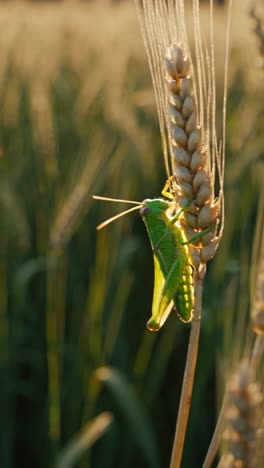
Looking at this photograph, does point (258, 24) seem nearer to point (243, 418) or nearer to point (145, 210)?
point (145, 210)

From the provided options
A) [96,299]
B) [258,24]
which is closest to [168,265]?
[258,24]

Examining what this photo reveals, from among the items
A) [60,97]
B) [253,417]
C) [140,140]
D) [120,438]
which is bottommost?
[120,438]

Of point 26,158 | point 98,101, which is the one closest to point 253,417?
point 26,158

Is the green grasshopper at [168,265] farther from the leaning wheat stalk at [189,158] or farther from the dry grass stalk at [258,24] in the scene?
the dry grass stalk at [258,24]

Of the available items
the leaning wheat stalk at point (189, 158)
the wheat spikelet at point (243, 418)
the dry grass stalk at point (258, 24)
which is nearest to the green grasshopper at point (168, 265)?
the leaning wheat stalk at point (189, 158)

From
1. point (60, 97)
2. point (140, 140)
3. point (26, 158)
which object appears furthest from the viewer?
point (60, 97)

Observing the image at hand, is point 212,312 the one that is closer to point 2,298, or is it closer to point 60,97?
point 2,298
